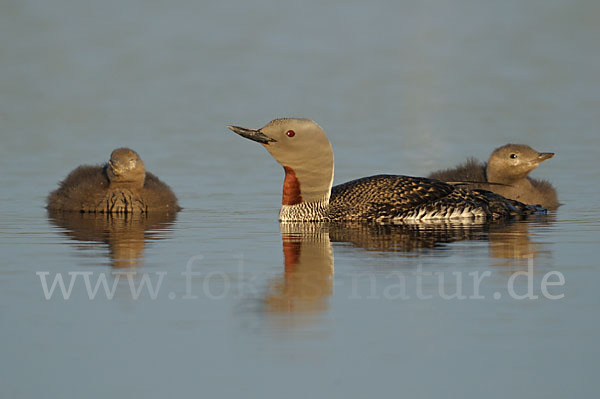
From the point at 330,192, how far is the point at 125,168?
230cm

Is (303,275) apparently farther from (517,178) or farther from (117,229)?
(517,178)

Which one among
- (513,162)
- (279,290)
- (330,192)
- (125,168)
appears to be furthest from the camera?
(513,162)

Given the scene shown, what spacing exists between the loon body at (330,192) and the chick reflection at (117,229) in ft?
3.62

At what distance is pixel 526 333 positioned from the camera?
5.39 m

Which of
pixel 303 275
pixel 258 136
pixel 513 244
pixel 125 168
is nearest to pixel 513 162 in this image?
pixel 258 136

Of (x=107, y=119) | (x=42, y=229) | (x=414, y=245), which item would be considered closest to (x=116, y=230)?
(x=42, y=229)

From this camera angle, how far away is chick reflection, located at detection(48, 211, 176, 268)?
7895 millimetres

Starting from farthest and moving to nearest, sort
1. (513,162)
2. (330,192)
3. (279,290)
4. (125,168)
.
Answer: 1. (513,162)
2. (125,168)
3. (330,192)
4. (279,290)

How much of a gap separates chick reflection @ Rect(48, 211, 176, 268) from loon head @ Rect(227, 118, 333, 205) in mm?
1065

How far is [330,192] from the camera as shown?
977 cm

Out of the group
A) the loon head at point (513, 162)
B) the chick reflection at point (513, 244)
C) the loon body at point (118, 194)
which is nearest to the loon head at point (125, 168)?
the loon body at point (118, 194)

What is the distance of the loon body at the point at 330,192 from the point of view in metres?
9.45

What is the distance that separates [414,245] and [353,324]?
2.60 meters

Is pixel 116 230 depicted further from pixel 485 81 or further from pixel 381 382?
pixel 485 81
